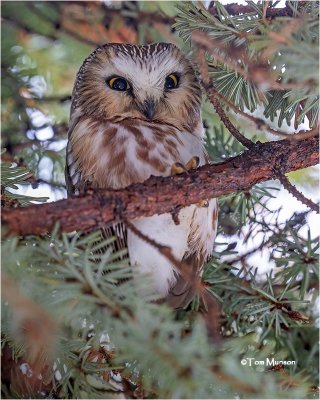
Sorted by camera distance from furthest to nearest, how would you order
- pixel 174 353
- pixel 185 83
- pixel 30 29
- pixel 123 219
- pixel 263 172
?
pixel 30 29
pixel 185 83
pixel 263 172
pixel 123 219
pixel 174 353

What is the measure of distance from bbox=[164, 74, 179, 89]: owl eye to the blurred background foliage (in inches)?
4.5

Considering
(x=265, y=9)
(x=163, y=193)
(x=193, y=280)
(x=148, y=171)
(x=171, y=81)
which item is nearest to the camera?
(x=193, y=280)

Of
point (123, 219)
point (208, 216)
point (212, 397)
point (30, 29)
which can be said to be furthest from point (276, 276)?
point (30, 29)

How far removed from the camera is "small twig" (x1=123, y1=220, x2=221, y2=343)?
3.38ft

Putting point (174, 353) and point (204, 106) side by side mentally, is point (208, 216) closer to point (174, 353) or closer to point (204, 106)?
point (204, 106)

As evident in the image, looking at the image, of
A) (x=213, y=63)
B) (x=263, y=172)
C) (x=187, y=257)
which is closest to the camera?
(x=263, y=172)

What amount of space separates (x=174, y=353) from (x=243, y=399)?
0.59 feet

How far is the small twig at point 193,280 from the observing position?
3.38 ft

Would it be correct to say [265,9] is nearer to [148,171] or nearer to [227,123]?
[227,123]

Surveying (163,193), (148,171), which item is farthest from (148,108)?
(163,193)

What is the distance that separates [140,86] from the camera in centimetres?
181

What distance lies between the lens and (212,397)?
934mm

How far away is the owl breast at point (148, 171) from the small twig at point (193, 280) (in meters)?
0.17

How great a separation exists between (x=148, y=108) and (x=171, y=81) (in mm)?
178
